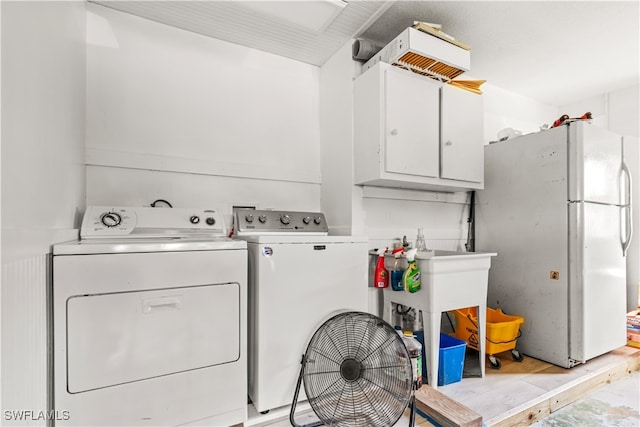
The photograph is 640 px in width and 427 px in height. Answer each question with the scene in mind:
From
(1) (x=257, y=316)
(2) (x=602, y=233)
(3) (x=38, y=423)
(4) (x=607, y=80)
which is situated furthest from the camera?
(4) (x=607, y=80)

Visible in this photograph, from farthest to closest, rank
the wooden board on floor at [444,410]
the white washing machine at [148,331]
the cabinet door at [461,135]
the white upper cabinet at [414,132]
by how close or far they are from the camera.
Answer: the cabinet door at [461,135]
the white upper cabinet at [414,132]
the wooden board on floor at [444,410]
the white washing machine at [148,331]

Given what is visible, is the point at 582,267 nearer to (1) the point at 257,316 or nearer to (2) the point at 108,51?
(1) the point at 257,316

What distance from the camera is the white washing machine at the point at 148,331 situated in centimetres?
121

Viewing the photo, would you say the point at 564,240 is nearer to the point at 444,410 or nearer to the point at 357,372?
the point at 444,410

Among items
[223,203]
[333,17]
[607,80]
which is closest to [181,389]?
[223,203]

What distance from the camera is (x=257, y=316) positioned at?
5.16 ft

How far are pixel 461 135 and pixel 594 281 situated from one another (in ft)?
4.50

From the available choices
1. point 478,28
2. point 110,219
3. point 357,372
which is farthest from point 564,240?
point 110,219

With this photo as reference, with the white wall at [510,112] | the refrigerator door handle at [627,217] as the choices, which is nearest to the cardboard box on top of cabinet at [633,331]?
the refrigerator door handle at [627,217]

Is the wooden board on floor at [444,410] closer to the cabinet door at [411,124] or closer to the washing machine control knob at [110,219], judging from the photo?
the cabinet door at [411,124]

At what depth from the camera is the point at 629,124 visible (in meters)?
3.17

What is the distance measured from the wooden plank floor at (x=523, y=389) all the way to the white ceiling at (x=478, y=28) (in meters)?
2.32

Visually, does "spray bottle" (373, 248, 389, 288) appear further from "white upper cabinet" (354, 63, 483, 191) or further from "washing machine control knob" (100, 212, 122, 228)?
"washing machine control knob" (100, 212, 122, 228)

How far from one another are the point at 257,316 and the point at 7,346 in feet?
3.06
